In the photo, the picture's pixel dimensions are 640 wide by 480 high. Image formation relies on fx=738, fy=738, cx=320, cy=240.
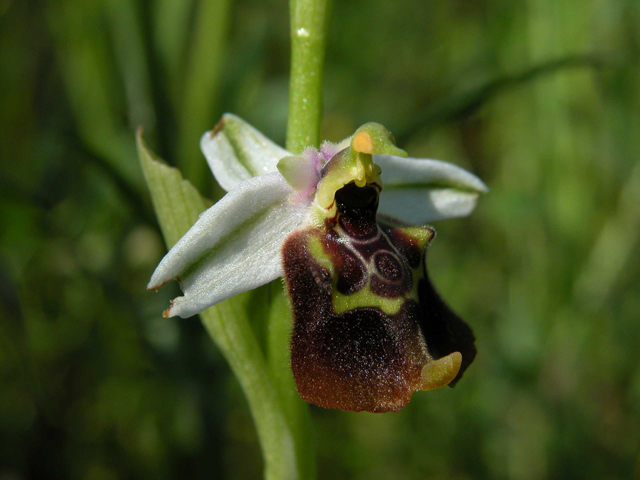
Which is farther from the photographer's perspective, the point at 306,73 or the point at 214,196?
the point at 214,196

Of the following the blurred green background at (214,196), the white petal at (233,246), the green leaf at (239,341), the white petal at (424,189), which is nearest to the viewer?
the white petal at (233,246)

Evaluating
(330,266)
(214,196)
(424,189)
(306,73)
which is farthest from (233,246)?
(214,196)

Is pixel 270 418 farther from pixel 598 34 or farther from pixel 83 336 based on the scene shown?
pixel 598 34

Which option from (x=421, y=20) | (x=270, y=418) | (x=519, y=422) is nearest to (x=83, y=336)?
(x=270, y=418)

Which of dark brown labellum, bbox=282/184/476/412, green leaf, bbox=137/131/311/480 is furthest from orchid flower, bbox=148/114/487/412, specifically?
green leaf, bbox=137/131/311/480

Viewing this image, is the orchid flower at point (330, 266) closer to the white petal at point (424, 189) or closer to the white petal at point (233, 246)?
the white petal at point (233, 246)

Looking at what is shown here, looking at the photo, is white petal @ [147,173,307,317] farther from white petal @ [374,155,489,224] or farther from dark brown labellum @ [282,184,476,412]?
white petal @ [374,155,489,224]

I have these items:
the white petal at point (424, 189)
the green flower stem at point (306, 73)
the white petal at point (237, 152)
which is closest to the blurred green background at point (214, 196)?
the white petal at point (424, 189)

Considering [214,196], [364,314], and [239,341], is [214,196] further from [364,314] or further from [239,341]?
[364,314]
